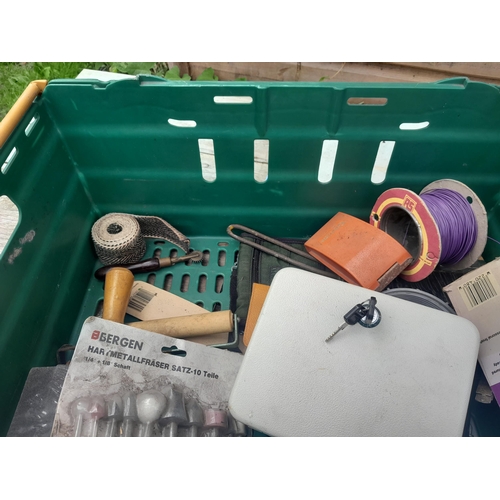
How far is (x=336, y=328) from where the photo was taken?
30.8 inches

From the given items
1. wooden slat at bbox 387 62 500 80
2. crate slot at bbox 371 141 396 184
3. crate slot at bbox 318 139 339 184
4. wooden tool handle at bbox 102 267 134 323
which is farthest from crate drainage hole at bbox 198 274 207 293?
wooden slat at bbox 387 62 500 80

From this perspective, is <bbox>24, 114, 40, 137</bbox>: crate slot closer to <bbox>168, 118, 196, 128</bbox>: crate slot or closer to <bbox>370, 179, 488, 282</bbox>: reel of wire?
<bbox>168, 118, 196, 128</bbox>: crate slot

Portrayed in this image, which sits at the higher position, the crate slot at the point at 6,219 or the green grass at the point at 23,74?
the green grass at the point at 23,74

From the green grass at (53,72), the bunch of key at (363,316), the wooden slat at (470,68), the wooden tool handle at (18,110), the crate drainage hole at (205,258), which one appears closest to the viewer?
the bunch of key at (363,316)

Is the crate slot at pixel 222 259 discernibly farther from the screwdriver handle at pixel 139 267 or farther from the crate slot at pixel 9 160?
the crate slot at pixel 9 160

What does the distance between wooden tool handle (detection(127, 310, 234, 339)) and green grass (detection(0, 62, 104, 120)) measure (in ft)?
5.24

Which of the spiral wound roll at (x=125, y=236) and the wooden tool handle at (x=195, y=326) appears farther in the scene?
the spiral wound roll at (x=125, y=236)

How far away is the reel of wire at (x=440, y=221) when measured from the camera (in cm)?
108

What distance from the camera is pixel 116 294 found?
3.52 ft

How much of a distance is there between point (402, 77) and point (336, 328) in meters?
1.49

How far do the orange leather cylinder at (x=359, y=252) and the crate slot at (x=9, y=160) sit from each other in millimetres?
796

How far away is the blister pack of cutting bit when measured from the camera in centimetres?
80

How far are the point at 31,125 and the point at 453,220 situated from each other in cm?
110

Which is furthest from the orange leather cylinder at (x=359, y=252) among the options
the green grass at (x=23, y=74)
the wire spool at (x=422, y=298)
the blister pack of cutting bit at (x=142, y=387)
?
the green grass at (x=23, y=74)
